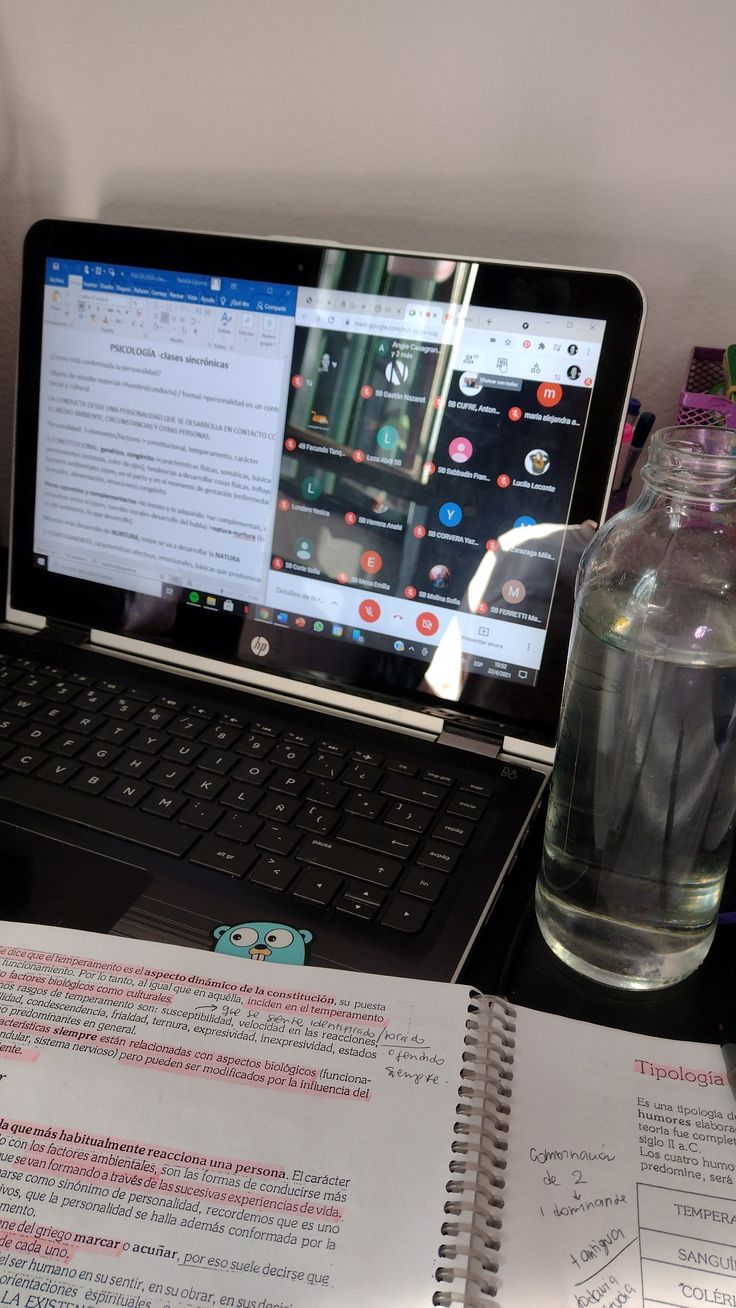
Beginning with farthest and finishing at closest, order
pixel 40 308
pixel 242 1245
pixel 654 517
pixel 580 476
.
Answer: pixel 40 308
pixel 580 476
pixel 654 517
pixel 242 1245

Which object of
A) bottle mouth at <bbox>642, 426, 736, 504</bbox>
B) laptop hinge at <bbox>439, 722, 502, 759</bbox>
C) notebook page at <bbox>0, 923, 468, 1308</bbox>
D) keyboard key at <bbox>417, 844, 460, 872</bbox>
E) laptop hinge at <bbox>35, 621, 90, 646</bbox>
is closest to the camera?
notebook page at <bbox>0, 923, 468, 1308</bbox>

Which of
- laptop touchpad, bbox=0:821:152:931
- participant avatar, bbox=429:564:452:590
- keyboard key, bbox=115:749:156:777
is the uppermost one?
participant avatar, bbox=429:564:452:590

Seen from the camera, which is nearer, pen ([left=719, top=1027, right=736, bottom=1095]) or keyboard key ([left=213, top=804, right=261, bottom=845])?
pen ([left=719, top=1027, right=736, bottom=1095])

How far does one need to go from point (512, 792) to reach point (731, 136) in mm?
451

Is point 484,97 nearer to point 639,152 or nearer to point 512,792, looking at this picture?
point 639,152

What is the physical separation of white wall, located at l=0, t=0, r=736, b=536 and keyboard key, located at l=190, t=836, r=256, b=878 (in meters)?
0.45

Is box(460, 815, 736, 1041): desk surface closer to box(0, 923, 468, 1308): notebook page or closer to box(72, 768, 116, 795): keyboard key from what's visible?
box(0, 923, 468, 1308): notebook page

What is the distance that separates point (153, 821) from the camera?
555 mm

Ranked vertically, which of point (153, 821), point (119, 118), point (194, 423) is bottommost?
point (153, 821)

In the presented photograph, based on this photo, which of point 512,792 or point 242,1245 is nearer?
point 242,1245

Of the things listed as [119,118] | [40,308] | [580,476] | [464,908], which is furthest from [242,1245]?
[119,118]

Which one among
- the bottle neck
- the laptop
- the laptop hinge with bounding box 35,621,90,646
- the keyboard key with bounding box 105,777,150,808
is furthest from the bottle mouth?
the laptop hinge with bounding box 35,621,90,646

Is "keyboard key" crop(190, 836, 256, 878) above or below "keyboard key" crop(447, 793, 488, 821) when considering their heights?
below

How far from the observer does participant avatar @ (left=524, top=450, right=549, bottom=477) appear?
588mm
